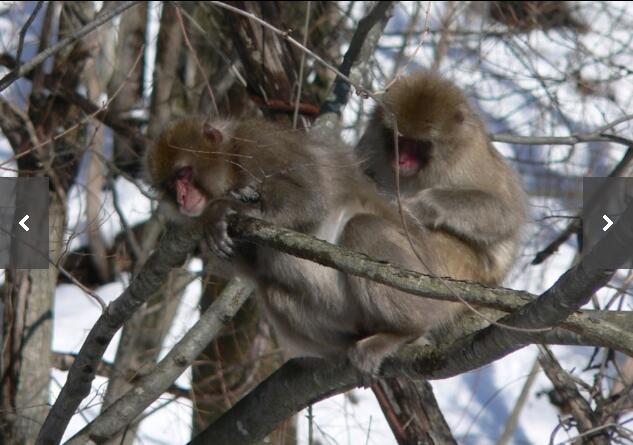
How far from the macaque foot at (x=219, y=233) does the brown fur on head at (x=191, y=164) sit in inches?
13.8

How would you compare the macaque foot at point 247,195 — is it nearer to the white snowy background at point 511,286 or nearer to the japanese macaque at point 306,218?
the japanese macaque at point 306,218

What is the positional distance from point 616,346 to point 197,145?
2053 millimetres

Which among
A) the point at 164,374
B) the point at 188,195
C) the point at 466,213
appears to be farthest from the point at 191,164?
the point at 466,213

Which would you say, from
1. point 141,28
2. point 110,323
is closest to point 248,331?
point 141,28

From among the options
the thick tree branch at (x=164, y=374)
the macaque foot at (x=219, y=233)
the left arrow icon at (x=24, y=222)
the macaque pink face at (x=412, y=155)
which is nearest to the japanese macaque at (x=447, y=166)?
the macaque pink face at (x=412, y=155)

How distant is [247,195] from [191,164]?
0.31 metres

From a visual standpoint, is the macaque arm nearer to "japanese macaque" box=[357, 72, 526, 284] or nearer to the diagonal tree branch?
"japanese macaque" box=[357, 72, 526, 284]

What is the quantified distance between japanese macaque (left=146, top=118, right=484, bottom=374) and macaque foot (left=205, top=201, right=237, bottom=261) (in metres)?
0.03

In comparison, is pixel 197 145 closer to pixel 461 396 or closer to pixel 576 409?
pixel 576 409

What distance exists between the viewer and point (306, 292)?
4.27 metres

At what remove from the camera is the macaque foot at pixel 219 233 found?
3863 mm

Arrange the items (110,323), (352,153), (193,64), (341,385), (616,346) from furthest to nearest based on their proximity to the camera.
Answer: (193,64) < (352,153) < (341,385) < (110,323) < (616,346)

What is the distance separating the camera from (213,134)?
14.4 ft

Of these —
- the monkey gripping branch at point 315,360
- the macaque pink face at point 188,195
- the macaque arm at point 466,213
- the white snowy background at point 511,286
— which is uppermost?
the white snowy background at point 511,286
